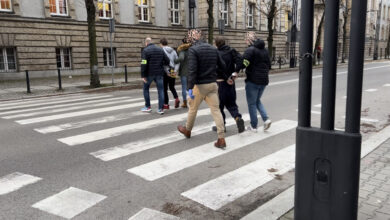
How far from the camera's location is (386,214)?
333cm

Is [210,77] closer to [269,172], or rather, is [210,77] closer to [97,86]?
[269,172]

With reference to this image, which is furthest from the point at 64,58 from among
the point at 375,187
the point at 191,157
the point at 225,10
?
the point at 375,187

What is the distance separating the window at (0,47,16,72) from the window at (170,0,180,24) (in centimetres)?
1407

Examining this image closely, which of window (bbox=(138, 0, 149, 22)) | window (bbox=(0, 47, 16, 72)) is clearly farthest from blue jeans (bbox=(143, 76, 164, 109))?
window (bbox=(138, 0, 149, 22))

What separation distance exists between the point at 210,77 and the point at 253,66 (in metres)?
1.15

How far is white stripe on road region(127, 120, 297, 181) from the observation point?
189 inches

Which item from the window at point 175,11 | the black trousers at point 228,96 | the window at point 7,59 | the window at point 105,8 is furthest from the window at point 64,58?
the black trousers at point 228,96

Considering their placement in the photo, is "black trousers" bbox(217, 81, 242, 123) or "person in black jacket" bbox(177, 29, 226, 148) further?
"black trousers" bbox(217, 81, 242, 123)

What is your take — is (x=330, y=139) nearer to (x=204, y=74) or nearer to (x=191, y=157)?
(x=191, y=157)

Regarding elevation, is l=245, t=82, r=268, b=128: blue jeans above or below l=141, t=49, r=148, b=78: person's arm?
below

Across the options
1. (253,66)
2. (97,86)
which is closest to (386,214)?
(253,66)

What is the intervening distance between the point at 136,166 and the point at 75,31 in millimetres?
21467

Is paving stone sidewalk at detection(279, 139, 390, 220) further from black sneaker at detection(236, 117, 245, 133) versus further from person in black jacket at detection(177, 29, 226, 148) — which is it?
black sneaker at detection(236, 117, 245, 133)

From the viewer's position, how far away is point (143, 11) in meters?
28.9
